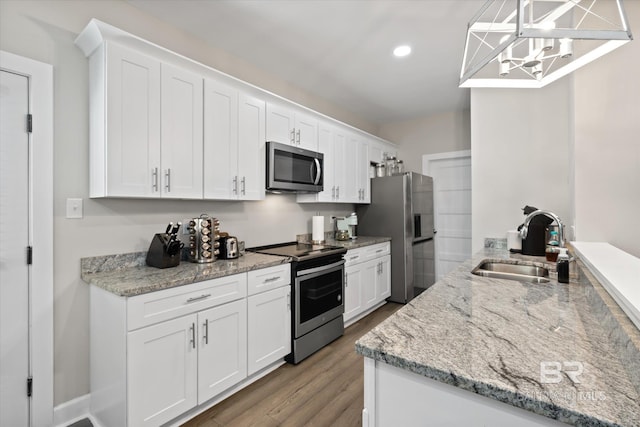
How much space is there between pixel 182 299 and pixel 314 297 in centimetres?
123

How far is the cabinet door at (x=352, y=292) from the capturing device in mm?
3241

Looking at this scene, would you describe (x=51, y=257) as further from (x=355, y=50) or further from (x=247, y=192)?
(x=355, y=50)

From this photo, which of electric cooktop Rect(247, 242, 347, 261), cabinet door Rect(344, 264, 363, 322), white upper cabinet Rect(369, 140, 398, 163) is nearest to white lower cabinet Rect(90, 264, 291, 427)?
electric cooktop Rect(247, 242, 347, 261)

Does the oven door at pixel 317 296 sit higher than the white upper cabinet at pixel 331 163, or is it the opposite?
the white upper cabinet at pixel 331 163

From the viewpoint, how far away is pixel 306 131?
3232mm

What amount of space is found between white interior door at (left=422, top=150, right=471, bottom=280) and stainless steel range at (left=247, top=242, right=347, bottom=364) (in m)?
2.35

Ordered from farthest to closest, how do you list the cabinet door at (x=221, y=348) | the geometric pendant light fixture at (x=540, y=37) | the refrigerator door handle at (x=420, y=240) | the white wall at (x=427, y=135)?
the white wall at (x=427, y=135) → the refrigerator door handle at (x=420, y=240) → the cabinet door at (x=221, y=348) → the geometric pendant light fixture at (x=540, y=37)

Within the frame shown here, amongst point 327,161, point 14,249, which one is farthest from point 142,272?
point 327,161

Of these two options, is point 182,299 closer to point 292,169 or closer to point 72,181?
point 72,181

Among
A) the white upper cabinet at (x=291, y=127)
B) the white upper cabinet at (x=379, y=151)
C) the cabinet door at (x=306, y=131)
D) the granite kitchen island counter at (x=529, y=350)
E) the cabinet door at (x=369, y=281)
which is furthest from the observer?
the white upper cabinet at (x=379, y=151)

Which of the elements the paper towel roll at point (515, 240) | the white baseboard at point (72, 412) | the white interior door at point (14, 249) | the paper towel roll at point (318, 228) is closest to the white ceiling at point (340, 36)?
the white interior door at point (14, 249)

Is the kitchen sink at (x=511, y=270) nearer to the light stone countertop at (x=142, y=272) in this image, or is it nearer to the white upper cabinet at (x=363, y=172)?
the light stone countertop at (x=142, y=272)

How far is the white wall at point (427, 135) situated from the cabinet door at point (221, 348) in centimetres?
383

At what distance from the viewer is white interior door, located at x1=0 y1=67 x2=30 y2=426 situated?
1663mm
